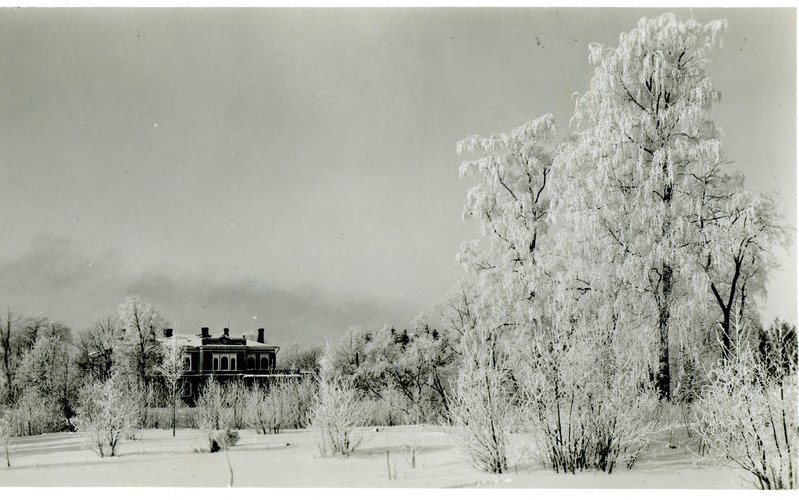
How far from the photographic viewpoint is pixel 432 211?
1709 cm

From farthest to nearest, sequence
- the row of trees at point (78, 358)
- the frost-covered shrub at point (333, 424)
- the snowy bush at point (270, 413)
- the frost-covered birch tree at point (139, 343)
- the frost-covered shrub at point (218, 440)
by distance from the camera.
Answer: the frost-covered birch tree at point (139, 343), the row of trees at point (78, 358), the snowy bush at point (270, 413), the frost-covered shrub at point (218, 440), the frost-covered shrub at point (333, 424)

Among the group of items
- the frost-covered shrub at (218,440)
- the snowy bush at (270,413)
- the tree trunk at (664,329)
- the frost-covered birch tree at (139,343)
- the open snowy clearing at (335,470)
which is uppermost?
the frost-covered birch tree at (139,343)

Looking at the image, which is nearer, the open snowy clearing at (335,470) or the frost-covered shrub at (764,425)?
the frost-covered shrub at (764,425)

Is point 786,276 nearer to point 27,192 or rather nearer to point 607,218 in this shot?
point 607,218

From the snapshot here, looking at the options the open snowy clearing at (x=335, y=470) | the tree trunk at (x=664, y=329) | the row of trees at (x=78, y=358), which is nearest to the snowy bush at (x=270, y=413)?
the open snowy clearing at (x=335, y=470)

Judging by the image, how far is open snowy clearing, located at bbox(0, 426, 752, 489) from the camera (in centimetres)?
972

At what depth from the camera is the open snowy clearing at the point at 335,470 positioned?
9719 millimetres

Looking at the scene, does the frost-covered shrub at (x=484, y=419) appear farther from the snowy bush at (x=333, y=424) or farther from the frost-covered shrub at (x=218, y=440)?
the frost-covered shrub at (x=218, y=440)

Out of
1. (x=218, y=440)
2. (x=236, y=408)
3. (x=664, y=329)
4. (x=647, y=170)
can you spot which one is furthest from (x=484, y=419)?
(x=236, y=408)

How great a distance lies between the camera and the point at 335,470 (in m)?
11.0

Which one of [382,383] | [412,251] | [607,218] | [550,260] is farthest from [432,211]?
[382,383]

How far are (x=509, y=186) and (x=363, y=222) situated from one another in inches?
150

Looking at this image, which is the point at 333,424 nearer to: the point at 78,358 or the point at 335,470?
the point at 335,470

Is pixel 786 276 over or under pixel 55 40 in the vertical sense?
under
